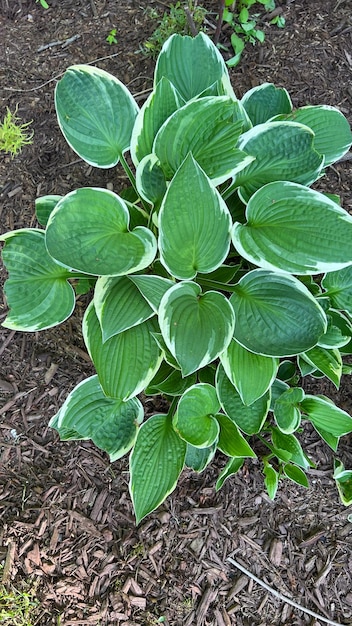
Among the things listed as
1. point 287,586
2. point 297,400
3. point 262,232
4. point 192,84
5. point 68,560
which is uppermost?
point 192,84

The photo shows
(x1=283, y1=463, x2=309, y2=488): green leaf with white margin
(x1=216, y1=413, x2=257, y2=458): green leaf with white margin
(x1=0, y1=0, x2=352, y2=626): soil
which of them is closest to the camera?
(x1=216, y1=413, x2=257, y2=458): green leaf with white margin

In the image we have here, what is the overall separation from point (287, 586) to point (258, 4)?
72.6 inches

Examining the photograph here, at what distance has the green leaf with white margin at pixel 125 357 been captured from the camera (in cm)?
121

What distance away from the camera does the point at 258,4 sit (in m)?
1.72

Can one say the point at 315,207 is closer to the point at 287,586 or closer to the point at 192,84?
the point at 192,84

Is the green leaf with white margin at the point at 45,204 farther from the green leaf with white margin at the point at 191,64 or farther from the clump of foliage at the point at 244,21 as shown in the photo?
the clump of foliage at the point at 244,21

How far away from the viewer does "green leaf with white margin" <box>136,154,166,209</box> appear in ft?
3.85

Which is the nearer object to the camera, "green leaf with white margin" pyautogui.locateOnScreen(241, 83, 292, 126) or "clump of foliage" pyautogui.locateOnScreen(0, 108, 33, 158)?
"green leaf with white margin" pyautogui.locateOnScreen(241, 83, 292, 126)

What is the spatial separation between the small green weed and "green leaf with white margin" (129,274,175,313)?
98 cm

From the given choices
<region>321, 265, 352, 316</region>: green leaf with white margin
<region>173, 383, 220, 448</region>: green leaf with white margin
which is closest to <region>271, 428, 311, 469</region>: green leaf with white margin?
<region>173, 383, 220, 448</region>: green leaf with white margin

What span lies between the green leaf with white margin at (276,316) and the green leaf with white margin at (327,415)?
0.71 feet

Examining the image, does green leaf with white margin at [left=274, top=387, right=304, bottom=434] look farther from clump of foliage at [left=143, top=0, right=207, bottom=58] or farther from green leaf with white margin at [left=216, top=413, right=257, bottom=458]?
clump of foliage at [left=143, top=0, right=207, bottom=58]

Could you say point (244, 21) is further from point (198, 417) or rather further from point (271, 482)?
point (271, 482)

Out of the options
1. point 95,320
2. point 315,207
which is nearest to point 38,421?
point 95,320
